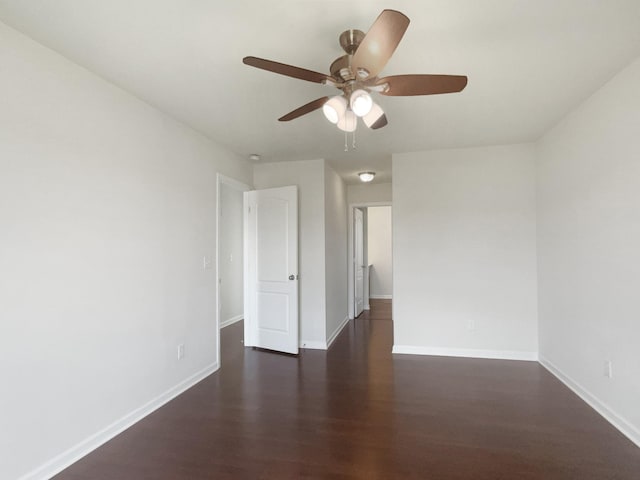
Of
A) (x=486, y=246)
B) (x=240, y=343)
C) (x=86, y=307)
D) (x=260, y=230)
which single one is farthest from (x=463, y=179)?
(x=86, y=307)

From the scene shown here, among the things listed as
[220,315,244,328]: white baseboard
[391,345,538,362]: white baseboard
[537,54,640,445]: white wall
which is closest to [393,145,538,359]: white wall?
[391,345,538,362]: white baseboard

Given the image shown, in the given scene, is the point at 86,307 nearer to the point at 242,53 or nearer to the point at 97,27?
the point at 97,27

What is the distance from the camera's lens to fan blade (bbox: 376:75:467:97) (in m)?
1.64

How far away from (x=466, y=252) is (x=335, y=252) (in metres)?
1.82

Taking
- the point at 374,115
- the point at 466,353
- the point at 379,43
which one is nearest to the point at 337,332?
the point at 466,353

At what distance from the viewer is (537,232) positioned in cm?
390

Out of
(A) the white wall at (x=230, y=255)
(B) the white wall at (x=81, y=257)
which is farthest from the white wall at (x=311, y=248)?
(A) the white wall at (x=230, y=255)

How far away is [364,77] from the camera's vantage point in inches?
65.7

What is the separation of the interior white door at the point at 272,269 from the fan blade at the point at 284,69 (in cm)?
265

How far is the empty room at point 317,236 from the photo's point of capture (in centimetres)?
184

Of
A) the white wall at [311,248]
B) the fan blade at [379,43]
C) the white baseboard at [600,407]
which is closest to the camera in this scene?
the fan blade at [379,43]

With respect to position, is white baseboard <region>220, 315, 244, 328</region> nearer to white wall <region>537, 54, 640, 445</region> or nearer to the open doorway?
the open doorway

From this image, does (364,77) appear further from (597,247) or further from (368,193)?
(368,193)

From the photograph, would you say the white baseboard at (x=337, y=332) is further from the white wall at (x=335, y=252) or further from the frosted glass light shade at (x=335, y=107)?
the frosted glass light shade at (x=335, y=107)
